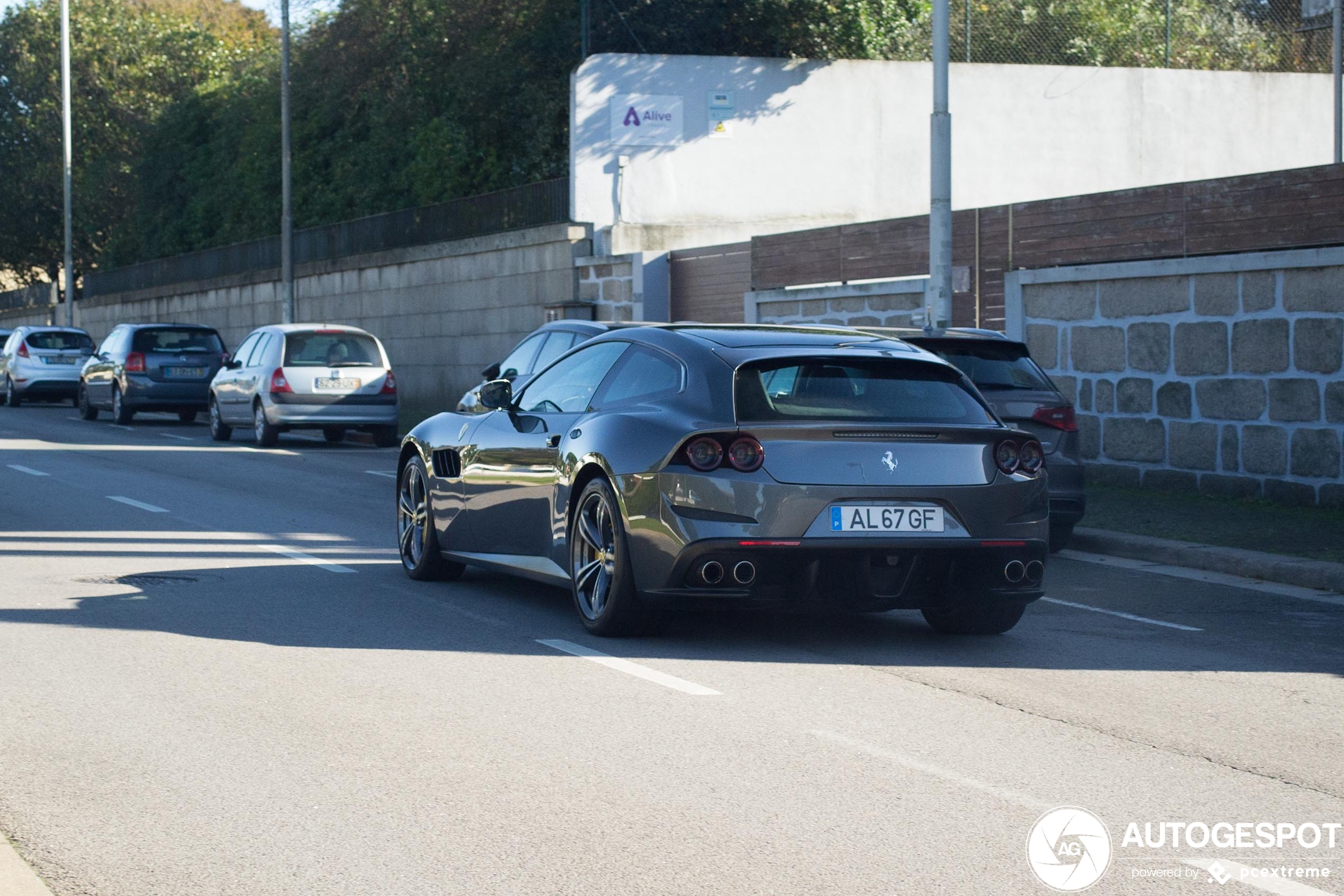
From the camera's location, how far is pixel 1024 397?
12008mm

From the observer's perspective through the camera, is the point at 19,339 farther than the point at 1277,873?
Yes

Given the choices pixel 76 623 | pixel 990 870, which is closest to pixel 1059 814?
pixel 990 870

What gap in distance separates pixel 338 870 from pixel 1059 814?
6.79 feet

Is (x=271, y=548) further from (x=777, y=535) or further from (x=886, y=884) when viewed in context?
(x=886, y=884)

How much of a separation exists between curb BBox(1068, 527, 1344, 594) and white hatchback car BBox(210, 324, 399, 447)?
1254 cm

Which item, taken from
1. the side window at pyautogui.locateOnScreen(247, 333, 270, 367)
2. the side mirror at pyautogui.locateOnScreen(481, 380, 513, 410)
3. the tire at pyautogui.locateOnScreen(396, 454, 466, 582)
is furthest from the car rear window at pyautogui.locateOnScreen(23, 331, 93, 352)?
the side mirror at pyautogui.locateOnScreen(481, 380, 513, 410)

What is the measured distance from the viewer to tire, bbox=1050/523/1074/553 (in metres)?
12.4

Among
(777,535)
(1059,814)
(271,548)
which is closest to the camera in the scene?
(1059,814)

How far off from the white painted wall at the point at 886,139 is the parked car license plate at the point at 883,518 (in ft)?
65.9

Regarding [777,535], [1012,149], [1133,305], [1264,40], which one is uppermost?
[1264,40]

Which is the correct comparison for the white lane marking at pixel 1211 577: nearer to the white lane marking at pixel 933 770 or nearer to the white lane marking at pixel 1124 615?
the white lane marking at pixel 1124 615

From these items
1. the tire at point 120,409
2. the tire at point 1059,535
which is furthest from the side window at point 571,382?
the tire at point 120,409

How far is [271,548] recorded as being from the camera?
11.9 m

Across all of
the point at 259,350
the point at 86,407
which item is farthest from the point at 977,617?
the point at 86,407
